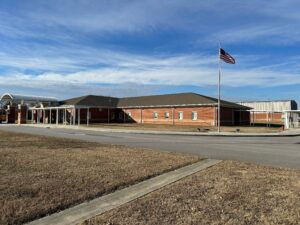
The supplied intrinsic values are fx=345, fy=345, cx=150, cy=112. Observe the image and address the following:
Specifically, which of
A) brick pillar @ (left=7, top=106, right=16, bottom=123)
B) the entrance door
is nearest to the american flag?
the entrance door

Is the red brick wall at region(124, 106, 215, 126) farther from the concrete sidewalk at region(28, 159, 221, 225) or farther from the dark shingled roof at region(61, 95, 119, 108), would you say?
the concrete sidewalk at region(28, 159, 221, 225)

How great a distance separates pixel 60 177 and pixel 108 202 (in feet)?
7.93

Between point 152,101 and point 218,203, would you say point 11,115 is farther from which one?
point 218,203

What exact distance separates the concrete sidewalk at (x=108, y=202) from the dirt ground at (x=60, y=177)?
8.7 inches

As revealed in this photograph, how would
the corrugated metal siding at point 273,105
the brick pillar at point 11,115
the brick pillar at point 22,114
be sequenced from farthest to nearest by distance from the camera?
the corrugated metal siding at point 273,105 < the brick pillar at point 11,115 < the brick pillar at point 22,114

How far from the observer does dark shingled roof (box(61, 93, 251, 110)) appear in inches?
2036

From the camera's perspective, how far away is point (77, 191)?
7.17m

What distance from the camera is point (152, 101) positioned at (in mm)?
60719

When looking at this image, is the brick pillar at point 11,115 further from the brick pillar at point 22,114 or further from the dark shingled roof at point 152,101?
the dark shingled roof at point 152,101

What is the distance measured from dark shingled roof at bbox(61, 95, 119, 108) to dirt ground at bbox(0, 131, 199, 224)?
46736 mm

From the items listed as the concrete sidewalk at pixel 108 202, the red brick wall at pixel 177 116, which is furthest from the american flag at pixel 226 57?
the concrete sidewalk at pixel 108 202

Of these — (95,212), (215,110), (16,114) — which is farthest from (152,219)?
(16,114)

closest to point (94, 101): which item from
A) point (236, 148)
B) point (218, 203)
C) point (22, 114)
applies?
point (22, 114)

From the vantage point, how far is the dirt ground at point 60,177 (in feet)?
20.0
